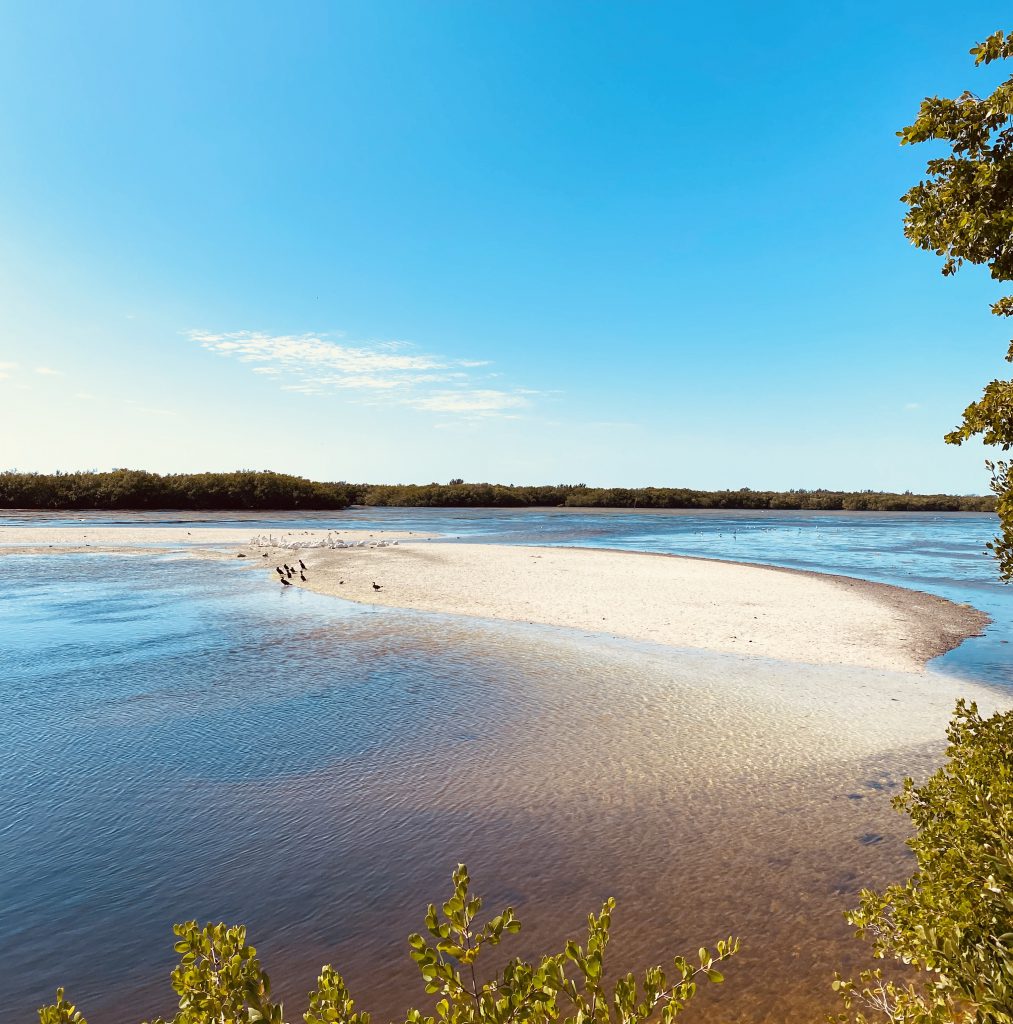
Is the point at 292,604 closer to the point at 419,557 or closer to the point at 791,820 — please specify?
the point at 419,557

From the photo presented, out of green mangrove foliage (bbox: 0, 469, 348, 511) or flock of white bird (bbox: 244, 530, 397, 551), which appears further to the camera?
green mangrove foliage (bbox: 0, 469, 348, 511)

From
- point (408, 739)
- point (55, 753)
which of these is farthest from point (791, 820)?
point (55, 753)

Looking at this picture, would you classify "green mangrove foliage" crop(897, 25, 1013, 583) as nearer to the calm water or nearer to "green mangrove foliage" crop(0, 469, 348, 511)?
the calm water

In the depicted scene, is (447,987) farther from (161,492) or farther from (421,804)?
(161,492)

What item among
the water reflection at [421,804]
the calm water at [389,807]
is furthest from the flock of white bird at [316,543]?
the water reflection at [421,804]

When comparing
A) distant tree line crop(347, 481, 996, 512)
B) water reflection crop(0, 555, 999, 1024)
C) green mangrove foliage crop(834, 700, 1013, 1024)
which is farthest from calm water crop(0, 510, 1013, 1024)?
distant tree line crop(347, 481, 996, 512)

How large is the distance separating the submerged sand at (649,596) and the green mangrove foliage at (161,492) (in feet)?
124

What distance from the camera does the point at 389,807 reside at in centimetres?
634

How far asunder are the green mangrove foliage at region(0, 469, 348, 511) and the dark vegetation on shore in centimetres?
9

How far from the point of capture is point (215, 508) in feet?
231

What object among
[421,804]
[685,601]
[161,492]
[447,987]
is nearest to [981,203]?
[447,987]

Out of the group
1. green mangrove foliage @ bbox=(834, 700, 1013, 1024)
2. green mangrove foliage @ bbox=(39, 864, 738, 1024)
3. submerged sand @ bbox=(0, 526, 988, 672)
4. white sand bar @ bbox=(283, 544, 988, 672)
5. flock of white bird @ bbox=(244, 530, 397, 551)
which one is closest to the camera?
green mangrove foliage @ bbox=(39, 864, 738, 1024)

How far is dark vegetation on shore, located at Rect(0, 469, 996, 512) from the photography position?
65250mm

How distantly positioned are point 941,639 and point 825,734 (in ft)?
24.5
